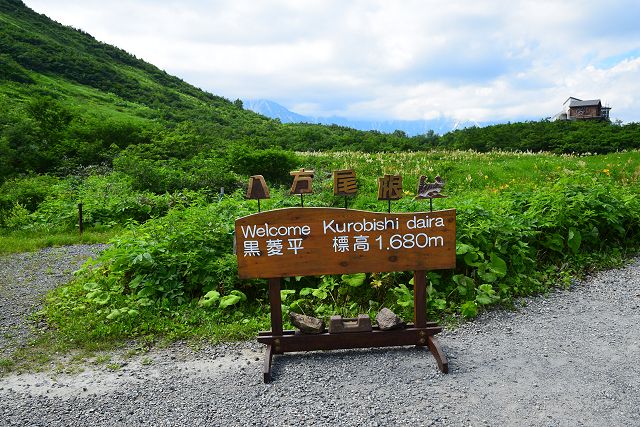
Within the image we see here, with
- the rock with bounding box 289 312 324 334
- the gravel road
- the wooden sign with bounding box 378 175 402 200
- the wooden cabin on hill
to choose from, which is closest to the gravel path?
the gravel road

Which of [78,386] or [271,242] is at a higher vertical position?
[271,242]

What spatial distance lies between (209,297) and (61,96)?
44558 mm

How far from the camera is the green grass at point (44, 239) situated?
31.9ft

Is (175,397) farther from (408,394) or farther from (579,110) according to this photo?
(579,110)

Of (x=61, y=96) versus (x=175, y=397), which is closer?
(x=175, y=397)

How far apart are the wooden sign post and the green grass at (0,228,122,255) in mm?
7162

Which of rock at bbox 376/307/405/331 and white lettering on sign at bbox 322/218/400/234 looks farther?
rock at bbox 376/307/405/331

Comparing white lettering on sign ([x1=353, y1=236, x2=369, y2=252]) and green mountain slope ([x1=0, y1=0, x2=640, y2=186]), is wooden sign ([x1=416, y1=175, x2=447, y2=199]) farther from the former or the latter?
green mountain slope ([x1=0, y1=0, x2=640, y2=186])

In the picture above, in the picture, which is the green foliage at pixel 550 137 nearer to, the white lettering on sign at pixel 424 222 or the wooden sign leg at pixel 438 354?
the white lettering on sign at pixel 424 222

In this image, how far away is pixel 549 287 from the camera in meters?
Result: 6.07

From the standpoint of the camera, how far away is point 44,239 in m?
10.3

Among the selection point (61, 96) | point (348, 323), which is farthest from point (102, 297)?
point (61, 96)

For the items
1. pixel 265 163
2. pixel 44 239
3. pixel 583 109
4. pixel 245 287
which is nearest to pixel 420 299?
pixel 245 287

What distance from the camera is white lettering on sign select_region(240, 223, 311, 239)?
14.1 feet
